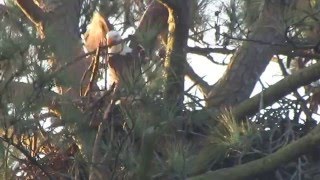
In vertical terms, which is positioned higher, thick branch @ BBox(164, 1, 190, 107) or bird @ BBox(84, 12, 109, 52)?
bird @ BBox(84, 12, 109, 52)

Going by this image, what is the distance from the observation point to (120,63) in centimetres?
398

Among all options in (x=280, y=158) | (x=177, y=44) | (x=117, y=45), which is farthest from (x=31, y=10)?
(x=280, y=158)

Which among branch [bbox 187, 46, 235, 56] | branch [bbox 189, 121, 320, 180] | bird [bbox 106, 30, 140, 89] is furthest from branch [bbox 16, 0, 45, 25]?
branch [bbox 189, 121, 320, 180]

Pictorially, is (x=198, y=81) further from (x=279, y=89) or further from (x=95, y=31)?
(x=95, y=31)

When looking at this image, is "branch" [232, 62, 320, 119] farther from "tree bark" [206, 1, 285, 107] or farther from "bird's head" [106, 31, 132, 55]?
"bird's head" [106, 31, 132, 55]

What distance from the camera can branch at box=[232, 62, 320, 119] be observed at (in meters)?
3.26

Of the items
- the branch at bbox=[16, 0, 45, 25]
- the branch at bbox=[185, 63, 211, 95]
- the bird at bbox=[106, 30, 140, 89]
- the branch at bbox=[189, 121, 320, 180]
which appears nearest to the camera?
the bird at bbox=[106, 30, 140, 89]

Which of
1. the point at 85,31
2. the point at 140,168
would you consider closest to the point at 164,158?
the point at 140,168

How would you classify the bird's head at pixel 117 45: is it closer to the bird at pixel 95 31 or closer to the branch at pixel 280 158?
the bird at pixel 95 31

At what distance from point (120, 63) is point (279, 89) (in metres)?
0.83

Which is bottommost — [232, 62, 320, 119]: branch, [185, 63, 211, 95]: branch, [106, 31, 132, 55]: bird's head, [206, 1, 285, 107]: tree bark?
[232, 62, 320, 119]: branch

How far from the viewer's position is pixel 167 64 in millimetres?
3281

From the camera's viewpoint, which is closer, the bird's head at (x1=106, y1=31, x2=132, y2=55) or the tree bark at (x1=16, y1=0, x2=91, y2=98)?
the tree bark at (x1=16, y1=0, x2=91, y2=98)

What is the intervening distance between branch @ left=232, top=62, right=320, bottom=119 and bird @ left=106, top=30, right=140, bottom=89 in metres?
0.39
